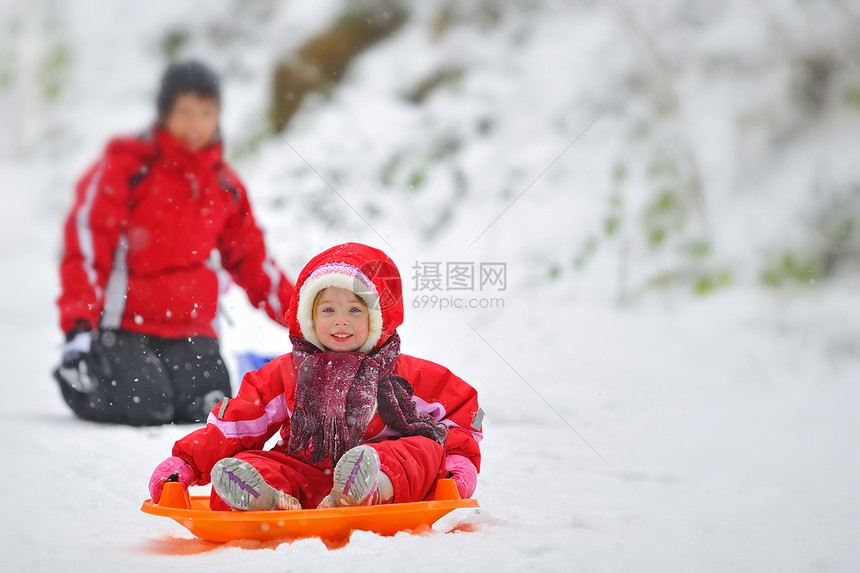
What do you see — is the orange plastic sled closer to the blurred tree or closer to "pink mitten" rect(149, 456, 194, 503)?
"pink mitten" rect(149, 456, 194, 503)

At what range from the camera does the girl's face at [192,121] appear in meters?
2.64

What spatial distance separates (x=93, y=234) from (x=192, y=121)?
47 cm

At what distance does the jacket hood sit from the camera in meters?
1.47

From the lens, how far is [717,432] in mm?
2652

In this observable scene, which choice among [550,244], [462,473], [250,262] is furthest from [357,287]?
[550,244]

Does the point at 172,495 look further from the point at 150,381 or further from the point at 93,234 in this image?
the point at 93,234

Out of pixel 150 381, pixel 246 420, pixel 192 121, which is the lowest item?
pixel 246 420

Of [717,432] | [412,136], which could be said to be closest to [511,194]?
[412,136]

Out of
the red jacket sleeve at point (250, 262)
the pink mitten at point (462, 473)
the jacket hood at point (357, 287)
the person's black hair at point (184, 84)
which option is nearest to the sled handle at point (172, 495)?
the jacket hood at point (357, 287)

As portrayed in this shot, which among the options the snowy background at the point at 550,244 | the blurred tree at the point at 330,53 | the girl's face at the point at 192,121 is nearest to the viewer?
the snowy background at the point at 550,244

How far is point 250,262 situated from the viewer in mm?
2619

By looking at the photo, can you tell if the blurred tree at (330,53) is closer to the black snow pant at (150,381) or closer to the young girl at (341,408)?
the black snow pant at (150,381)

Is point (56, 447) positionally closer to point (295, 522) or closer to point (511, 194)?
point (295, 522)

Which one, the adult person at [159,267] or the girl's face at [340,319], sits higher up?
the adult person at [159,267]
